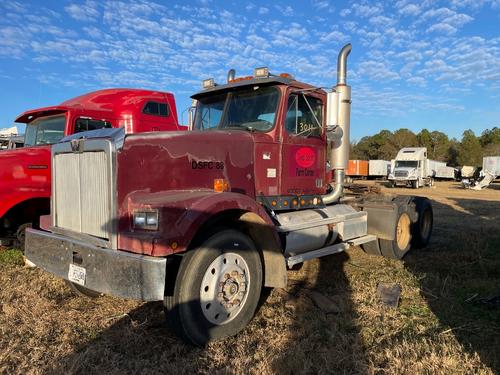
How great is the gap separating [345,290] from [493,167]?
35.6 m

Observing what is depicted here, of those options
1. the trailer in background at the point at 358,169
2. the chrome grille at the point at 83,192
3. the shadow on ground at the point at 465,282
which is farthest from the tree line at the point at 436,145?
the chrome grille at the point at 83,192

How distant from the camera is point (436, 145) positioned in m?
63.2

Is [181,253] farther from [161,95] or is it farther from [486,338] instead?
[161,95]

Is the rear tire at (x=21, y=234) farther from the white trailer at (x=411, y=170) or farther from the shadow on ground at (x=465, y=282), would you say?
the white trailer at (x=411, y=170)

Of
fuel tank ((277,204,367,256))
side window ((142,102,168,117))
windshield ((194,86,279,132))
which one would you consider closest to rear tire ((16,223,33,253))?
side window ((142,102,168,117))

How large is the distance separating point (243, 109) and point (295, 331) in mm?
2782

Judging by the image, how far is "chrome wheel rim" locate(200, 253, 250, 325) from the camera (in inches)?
150

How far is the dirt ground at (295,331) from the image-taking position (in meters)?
3.36

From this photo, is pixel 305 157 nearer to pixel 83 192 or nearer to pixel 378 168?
pixel 83 192

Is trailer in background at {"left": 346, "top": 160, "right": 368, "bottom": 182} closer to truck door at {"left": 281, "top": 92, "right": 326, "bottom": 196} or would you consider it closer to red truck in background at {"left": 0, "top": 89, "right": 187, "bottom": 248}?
red truck in background at {"left": 0, "top": 89, "right": 187, "bottom": 248}

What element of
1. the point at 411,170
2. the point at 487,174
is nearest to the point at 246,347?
the point at 411,170

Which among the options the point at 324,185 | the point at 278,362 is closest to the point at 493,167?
the point at 324,185

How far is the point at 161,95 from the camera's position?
8.46 metres

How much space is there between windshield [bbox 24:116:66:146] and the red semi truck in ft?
9.71
